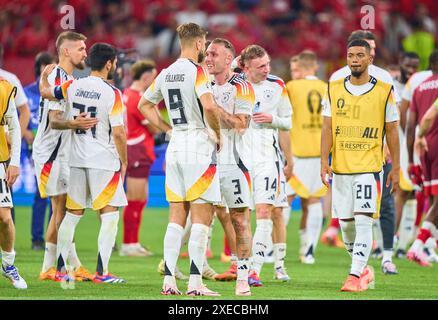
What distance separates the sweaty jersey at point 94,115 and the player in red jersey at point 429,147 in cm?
392

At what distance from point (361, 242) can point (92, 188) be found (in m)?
2.72

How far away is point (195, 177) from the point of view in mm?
10375

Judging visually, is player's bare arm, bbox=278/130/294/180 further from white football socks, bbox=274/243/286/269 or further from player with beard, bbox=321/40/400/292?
player with beard, bbox=321/40/400/292

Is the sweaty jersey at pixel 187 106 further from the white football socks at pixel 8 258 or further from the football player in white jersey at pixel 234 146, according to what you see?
the white football socks at pixel 8 258

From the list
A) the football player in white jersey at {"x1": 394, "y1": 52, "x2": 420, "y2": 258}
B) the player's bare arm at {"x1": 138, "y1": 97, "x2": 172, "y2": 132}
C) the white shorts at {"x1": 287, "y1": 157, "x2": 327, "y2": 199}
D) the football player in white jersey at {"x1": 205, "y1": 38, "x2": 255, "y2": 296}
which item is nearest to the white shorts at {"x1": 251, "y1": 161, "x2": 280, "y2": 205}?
the football player in white jersey at {"x1": 205, "y1": 38, "x2": 255, "y2": 296}

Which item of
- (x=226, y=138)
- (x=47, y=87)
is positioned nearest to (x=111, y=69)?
(x=47, y=87)

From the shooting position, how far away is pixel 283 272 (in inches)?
484

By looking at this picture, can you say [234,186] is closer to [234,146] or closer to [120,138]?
[234,146]

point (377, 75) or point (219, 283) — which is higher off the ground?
point (377, 75)

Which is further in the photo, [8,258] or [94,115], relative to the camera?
[94,115]

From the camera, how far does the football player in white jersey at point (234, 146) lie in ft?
35.5

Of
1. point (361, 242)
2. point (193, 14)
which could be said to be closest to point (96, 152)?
point (361, 242)

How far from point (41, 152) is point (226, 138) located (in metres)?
2.13
